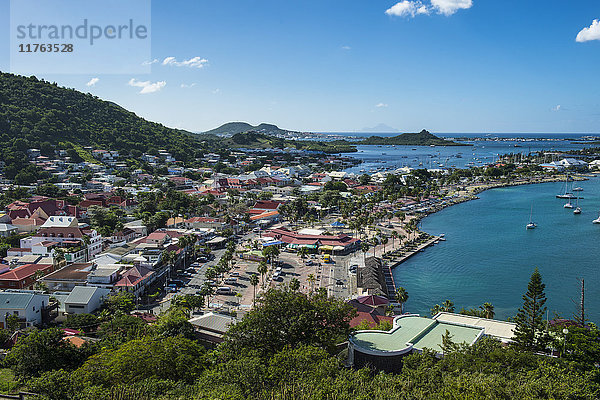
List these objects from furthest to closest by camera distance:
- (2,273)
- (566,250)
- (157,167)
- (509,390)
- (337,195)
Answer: (157,167)
(337,195)
(566,250)
(2,273)
(509,390)

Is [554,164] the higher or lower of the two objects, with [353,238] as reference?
higher

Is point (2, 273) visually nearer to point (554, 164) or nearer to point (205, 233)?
point (205, 233)

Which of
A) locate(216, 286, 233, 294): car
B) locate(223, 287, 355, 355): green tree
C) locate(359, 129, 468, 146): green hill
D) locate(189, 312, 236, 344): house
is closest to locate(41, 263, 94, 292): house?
locate(216, 286, 233, 294): car

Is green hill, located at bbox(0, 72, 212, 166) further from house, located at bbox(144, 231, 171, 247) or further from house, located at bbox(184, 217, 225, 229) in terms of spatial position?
house, located at bbox(144, 231, 171, 247)

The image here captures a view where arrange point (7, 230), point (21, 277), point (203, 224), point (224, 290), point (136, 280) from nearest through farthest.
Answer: point (21, 277) < point (136, 280) < point (224, 290) < point (7, 230) < point (203, 224)

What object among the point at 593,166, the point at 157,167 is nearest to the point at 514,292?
the point at 157,167

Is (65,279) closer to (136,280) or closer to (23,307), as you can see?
(136,280)

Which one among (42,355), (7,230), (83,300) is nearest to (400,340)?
(42,355)
